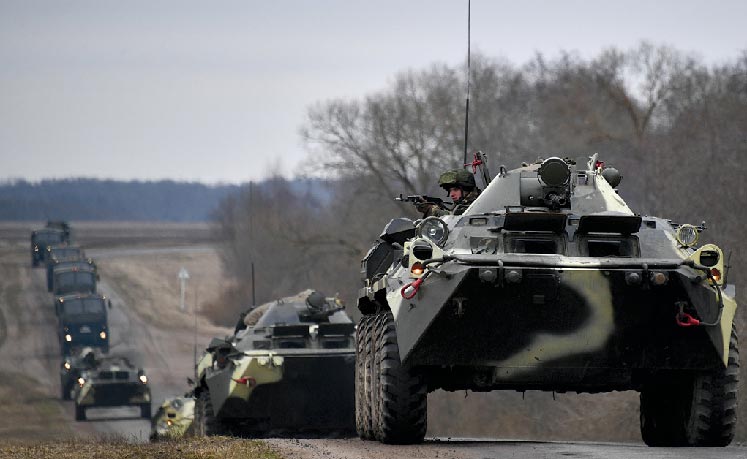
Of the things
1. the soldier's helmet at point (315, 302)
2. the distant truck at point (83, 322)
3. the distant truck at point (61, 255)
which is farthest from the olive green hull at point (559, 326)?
the distant truck at point (61, 255)

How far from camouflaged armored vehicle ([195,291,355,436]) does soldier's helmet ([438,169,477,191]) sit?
6.73 m

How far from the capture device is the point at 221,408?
2497cm

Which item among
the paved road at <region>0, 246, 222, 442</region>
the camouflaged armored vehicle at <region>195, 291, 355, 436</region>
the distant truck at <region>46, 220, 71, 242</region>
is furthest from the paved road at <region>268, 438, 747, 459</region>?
the distant truck at <region>46, 220, 71, 242</region>

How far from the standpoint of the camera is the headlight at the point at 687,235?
15.9 meters

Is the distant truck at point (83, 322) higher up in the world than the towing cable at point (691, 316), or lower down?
lower down

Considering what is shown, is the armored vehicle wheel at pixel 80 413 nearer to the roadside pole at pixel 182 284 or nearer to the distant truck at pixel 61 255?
the distant truck at pixel 61 255

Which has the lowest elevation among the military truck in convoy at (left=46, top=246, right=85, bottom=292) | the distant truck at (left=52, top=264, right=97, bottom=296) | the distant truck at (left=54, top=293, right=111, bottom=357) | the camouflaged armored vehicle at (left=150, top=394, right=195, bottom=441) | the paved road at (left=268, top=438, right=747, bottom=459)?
the distant truck at (left=54, top=293, right=111, bottom=357)

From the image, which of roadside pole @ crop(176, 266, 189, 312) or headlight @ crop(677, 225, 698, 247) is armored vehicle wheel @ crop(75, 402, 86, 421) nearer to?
roadside pole @ crop(176, 266, 189, 312)

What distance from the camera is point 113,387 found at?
48.3 m

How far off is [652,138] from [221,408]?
109ft

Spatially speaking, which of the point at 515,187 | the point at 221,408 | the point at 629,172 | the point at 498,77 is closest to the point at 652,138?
the point at 629,172

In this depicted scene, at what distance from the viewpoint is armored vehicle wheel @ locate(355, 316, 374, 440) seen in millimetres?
17578

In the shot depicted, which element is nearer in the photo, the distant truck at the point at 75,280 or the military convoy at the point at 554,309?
the military convoy at the point at 554,309

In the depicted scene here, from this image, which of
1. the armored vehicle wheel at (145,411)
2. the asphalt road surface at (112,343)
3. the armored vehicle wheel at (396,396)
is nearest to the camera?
the armored vehicle wheel at (396,396)
